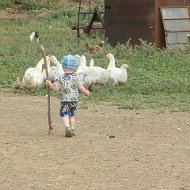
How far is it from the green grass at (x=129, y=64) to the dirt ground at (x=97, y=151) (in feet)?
3.66

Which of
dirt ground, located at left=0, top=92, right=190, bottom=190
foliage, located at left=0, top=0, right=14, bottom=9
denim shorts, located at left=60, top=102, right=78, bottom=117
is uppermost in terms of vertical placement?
foliage, located at left=0, top=0, right=14, bottom=9

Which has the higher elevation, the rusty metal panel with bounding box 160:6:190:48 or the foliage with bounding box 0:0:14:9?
the foliage with bounding box 0:0:14:9

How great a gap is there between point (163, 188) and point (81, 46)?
1481cm

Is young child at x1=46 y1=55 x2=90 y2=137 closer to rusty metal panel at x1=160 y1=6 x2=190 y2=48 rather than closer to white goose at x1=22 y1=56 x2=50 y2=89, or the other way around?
white goose at x1=22 y1=56 x2=50 y2=89

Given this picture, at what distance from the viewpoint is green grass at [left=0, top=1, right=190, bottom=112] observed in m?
14.0

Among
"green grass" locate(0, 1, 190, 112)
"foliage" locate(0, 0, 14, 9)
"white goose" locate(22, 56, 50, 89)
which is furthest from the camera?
"foliage" locate(0, 0, 14, 9)

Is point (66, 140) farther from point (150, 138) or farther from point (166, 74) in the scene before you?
point (166, 74)

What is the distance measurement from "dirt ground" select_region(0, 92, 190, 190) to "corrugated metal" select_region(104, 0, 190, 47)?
8.14 metres

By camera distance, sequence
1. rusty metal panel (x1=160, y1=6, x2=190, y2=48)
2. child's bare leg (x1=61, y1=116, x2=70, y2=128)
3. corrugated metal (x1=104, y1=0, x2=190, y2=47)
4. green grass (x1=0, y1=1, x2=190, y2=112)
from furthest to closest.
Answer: corrugated metal (x1=104, y1=0, x2=190, y2=47)
rusty metal panel (x1=160, y1=6, x2=190, y2=48)
green grass (x1=0, y1=1, x2=190, y2=112)
child's bare leg (x1=61, y1=116, x2=70, y2=128)

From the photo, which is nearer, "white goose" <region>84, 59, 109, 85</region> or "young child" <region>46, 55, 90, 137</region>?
"young child" <region>46, 55, 90, 137</region>

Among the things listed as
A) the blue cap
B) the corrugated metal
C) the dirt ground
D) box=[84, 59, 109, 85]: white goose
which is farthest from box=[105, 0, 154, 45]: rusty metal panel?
the blue cap

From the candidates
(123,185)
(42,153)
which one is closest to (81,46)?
(42,153)

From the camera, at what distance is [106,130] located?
428 inches

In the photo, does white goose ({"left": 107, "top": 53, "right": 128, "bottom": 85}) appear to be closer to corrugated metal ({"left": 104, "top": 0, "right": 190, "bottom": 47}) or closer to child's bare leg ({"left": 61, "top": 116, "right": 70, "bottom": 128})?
child's bare leg ({"left": 61, "top": 116, "right": 70, "bottom": 128})
